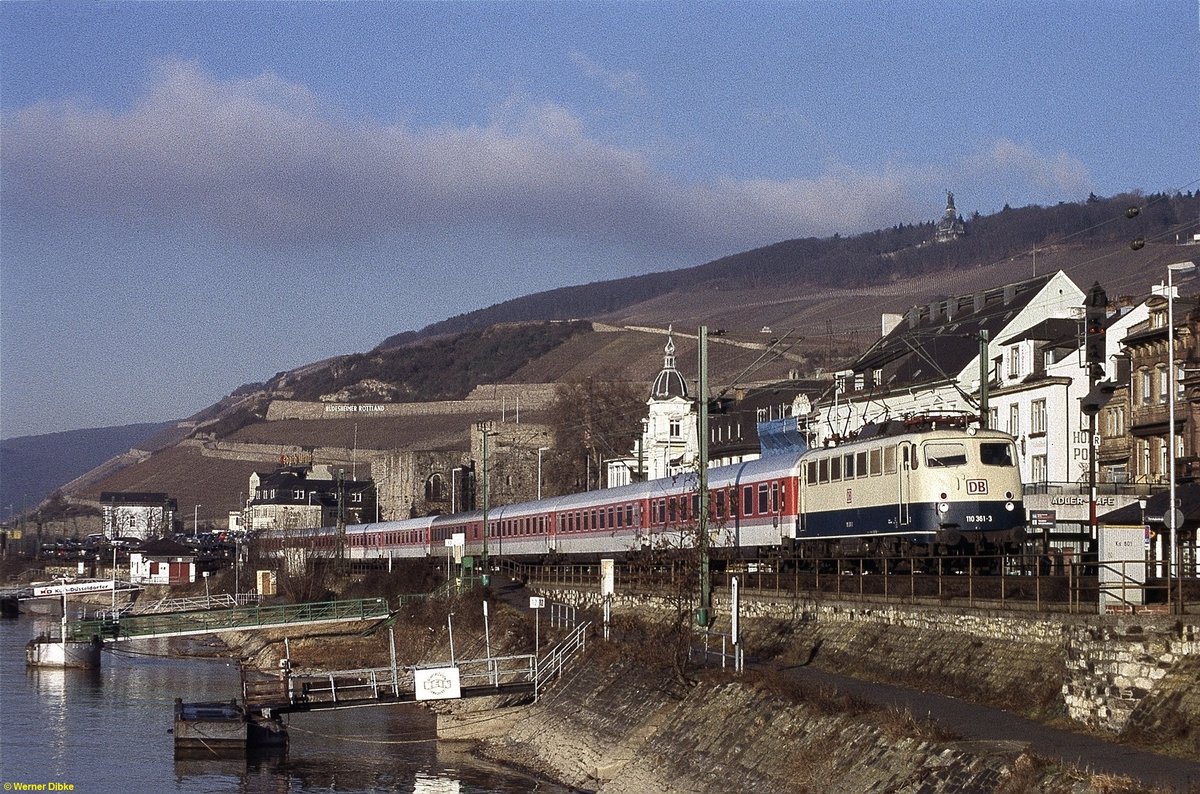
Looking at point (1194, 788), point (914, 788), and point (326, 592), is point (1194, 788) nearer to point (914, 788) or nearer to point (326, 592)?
point (914, 788)

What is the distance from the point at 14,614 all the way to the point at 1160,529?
113m

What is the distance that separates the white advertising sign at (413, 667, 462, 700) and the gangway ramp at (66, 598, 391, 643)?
32.2m

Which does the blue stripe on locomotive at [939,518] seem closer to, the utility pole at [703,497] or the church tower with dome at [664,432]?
the utility pole at [703,497]

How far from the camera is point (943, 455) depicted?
137 ft

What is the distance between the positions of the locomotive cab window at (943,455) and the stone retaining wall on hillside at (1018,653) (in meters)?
4.37

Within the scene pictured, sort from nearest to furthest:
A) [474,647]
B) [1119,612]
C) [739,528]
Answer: [1119,612], [739,528], [474,647]

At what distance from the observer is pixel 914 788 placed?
78.3 feet

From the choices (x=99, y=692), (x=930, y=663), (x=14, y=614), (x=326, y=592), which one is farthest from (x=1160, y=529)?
(x=14, y=614)

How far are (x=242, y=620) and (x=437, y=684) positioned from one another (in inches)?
1605

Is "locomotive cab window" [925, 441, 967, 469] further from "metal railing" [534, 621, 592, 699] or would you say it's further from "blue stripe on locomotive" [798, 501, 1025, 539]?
"metal railing" [534, 621, 592, 699]

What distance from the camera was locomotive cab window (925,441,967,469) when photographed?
1649 inches

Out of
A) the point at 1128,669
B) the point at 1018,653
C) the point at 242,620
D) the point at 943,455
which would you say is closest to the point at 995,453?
the point at 943,455

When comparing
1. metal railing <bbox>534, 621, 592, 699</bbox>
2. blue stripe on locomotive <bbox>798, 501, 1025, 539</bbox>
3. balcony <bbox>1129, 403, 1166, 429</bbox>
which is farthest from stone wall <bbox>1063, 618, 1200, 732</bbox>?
balcony <bbox>1129, 403, 1166, 429</bbox>

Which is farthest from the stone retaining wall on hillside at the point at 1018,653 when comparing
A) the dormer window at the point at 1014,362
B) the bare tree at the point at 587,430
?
the bare tree at the point at 587,430
